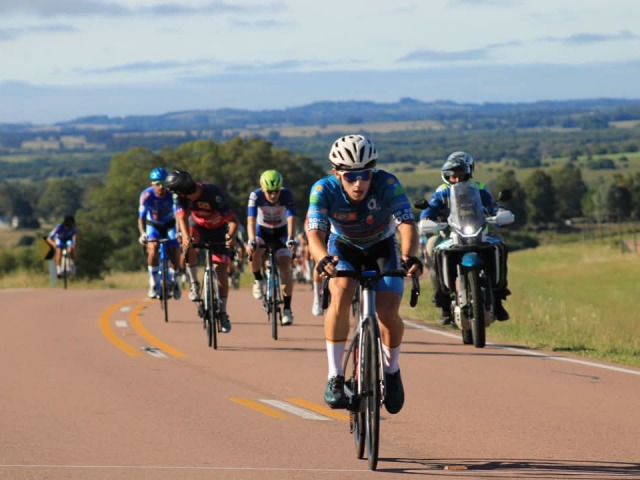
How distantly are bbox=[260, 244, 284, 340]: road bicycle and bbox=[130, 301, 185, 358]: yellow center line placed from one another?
1366 millimetres

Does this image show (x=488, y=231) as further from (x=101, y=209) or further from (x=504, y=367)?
(x=101, y=209)

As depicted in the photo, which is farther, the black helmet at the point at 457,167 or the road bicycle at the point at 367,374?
the black helmet at the point at 457,167

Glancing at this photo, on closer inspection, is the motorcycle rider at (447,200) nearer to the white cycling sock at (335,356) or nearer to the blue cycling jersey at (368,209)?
the blue cycling jersey at (368,209)

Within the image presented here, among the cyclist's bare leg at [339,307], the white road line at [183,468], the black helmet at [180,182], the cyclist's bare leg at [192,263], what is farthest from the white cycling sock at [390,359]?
the cyclist's bare leg at [192,263]

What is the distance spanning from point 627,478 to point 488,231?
6815 millimetres

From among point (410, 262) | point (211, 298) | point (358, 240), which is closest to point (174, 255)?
point (211, 298)

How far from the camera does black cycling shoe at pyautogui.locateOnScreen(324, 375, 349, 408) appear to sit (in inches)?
294

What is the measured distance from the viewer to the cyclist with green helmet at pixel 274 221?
15.8 meters

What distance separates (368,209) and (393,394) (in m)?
1.16

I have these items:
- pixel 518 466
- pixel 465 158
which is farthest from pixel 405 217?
pixel 465 158

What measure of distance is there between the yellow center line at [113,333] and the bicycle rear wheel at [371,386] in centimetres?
738

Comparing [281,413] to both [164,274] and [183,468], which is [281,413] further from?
[164,274]

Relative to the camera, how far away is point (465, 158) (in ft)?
44.3

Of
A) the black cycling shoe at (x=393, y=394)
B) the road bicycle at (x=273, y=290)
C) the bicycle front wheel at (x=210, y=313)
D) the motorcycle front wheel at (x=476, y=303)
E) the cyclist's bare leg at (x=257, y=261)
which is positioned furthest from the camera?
the cyclist's bare leg at (x=257, y=261)
